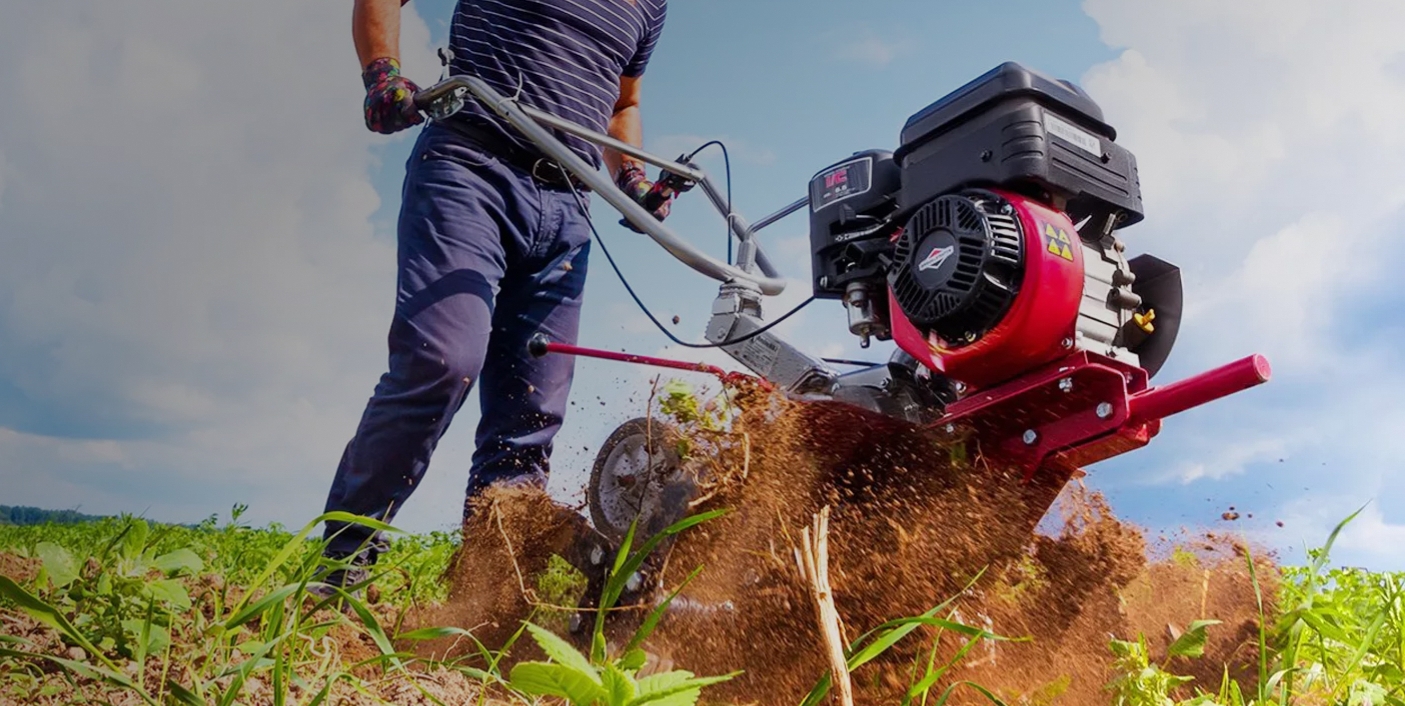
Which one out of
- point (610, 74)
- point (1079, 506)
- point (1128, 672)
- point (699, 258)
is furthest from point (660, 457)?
point (610, 74)

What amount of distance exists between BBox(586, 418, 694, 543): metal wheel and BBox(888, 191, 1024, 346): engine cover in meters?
0.57

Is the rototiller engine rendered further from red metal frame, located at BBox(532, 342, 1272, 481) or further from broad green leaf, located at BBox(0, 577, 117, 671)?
broad green leaf, located at BBox(0, 577, 117, 671)

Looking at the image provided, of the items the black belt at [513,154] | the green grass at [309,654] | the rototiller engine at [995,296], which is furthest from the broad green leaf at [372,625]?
the black belt at [513,154]

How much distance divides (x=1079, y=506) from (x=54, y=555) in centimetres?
181

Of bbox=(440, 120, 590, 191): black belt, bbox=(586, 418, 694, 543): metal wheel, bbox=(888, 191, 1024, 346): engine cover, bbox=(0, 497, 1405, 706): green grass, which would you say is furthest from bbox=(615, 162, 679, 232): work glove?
bbox=(0, 497, 1405, 706): green grass

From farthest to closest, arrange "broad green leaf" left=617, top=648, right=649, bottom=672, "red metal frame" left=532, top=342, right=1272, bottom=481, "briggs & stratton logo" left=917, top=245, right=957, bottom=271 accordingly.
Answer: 1. "briggs & stratton logo" left=917, top=245, right=957, bottom=271
2. "red metal frame" left=532, top=342, right=1272, bottom=481
3. "broad green leaf" left=617, top=648, right=649, bottom=672

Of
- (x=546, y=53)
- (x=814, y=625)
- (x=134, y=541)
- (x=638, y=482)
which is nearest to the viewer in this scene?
(x=134, y=541)

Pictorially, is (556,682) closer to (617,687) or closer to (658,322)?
(617,687)

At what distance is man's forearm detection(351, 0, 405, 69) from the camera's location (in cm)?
302

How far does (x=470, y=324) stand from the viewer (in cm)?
283

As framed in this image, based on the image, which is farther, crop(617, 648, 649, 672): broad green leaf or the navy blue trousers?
the navy blue trousers

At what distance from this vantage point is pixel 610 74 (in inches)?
136

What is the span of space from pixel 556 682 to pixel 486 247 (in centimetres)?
202

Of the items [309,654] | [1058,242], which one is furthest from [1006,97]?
[309,654]
